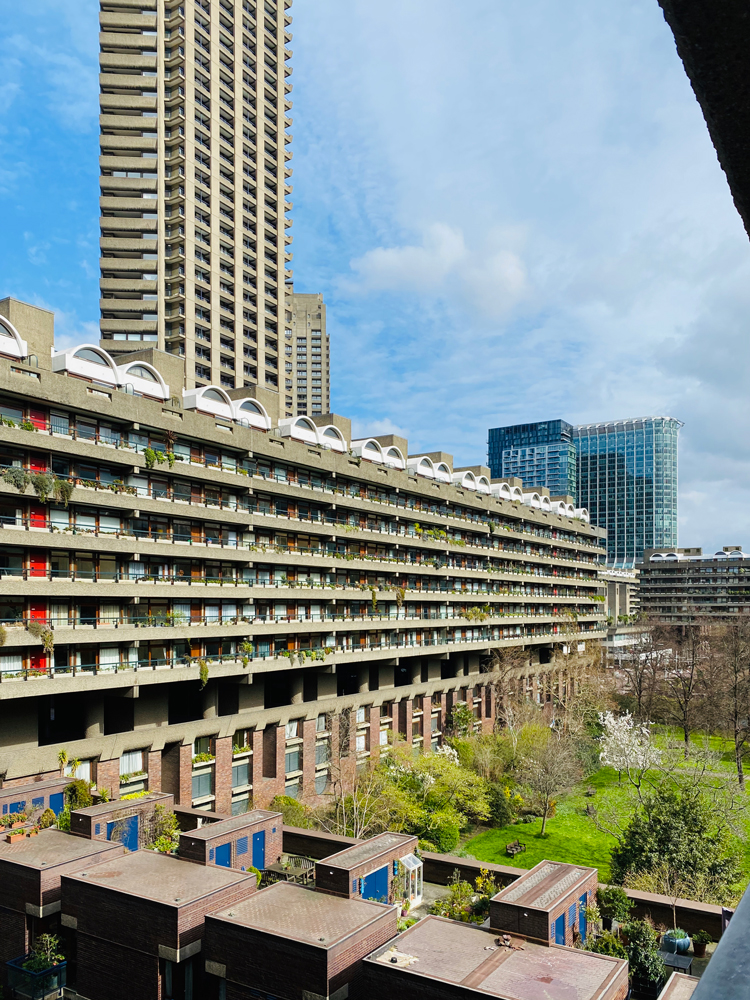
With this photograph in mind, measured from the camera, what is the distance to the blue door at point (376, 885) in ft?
90.7

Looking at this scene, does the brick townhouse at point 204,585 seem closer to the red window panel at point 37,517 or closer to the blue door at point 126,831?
the red window panel at point 37,517

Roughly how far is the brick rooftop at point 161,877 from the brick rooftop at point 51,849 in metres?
1.23

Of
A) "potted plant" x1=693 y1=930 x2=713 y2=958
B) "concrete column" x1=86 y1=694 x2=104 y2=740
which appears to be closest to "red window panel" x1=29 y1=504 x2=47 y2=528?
"concrete column" x1=86 y1=694 x2=104 y2=740

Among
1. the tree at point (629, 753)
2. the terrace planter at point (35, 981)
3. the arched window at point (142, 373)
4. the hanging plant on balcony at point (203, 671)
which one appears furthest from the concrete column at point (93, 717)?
the tree at point (629, 753)

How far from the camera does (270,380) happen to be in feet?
295

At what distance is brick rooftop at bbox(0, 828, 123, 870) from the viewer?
27.6 metres

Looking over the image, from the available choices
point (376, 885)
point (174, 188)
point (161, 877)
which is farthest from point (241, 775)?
point (174, 188)

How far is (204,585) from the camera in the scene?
45812 mm

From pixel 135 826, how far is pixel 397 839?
11.6 m

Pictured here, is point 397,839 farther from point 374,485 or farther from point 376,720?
point 374,485

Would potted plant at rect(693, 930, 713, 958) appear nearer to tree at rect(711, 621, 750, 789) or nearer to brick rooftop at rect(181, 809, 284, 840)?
brick rooftop at rect(181, 809, 284, 840)

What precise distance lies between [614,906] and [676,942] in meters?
2.36

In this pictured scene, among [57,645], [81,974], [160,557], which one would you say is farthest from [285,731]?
[81,974]

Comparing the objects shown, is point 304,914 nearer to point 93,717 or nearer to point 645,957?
point 645,957
